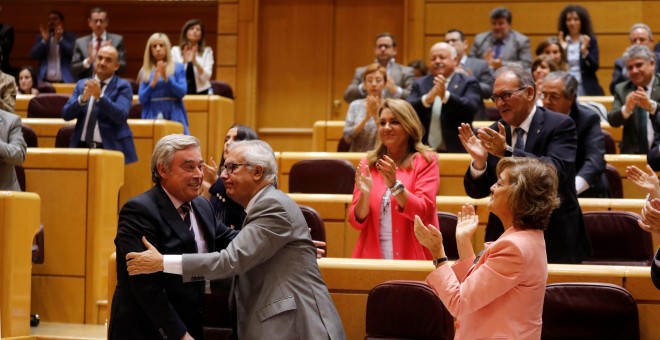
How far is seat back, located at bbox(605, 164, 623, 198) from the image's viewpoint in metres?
5.14

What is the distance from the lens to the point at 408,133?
3979mm

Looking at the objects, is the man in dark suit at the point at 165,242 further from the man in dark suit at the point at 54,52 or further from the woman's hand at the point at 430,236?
the man in dark suit at the point at 54,52

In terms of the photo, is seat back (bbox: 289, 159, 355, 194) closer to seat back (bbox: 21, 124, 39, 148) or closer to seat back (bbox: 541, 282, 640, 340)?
seat back (bbox: 21, 124, 39, 148)

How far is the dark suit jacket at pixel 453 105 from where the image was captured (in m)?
5.59

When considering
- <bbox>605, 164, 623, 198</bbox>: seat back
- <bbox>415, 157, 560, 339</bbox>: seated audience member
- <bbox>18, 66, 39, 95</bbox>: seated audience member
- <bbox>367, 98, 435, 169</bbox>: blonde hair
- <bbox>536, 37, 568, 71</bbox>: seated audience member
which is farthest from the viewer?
<bbox>18, 66, 39, 95</bbox>: seated audience member

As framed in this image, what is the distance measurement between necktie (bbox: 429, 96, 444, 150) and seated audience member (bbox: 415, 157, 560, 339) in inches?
116

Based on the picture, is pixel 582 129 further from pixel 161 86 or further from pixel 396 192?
pixel 161 86

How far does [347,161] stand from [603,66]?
460 cm

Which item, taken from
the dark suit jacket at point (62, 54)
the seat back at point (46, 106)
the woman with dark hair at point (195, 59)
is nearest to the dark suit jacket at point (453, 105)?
the woman with dark hair at point (195, 59)

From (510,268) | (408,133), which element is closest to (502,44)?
(408,133)

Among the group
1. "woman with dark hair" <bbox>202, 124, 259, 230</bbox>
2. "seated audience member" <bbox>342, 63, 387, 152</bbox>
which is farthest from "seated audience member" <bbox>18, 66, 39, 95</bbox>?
"woman with dark hair" <bbox>202, 124, 259, 230</bbox>

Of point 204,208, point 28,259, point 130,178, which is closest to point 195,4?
point 130,178

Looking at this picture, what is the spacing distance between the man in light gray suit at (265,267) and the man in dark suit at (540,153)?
87 cm

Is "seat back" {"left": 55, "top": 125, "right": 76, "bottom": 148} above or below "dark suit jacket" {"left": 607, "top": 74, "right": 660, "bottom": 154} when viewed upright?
below
